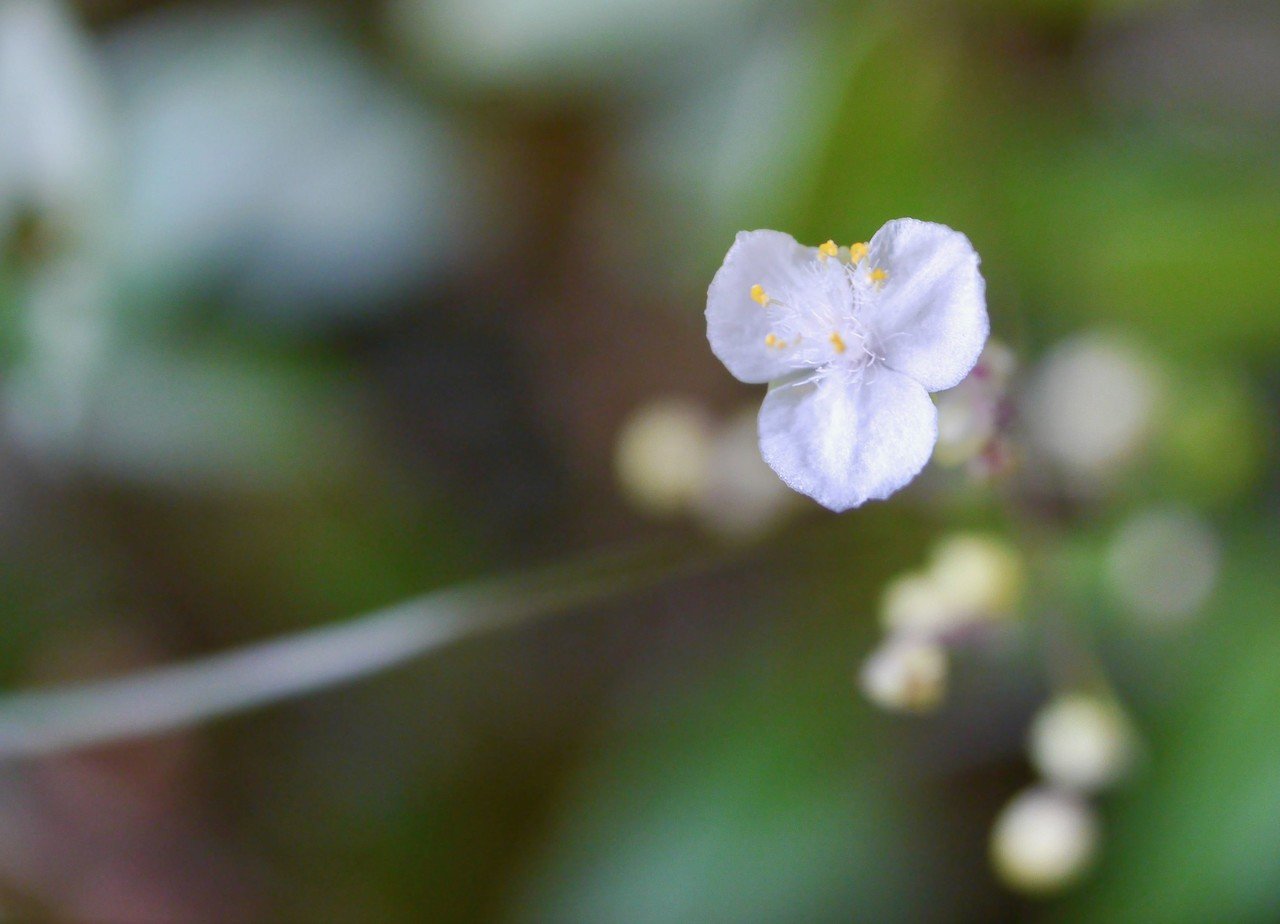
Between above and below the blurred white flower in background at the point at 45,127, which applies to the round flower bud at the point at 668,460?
below

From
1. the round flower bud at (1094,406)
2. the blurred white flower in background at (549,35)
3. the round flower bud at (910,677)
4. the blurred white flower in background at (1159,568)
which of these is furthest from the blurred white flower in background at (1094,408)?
the blurred white flower in background at (549,35)

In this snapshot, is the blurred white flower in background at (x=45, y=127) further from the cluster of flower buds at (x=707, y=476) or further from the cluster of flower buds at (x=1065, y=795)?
the cluster of flower buds at (x=1065, y=795)

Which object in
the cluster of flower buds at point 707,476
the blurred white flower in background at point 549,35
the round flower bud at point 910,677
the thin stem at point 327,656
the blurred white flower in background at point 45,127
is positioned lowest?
the round flower bud at point 910,677

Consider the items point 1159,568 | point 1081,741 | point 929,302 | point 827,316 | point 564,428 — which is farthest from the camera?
point 564,428

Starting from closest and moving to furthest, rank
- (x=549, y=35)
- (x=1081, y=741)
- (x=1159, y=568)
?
(x=1081, y=741), (x=1159, y=568), (x=549, y=35)

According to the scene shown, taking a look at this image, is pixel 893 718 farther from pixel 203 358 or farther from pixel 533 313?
pixel 203 358

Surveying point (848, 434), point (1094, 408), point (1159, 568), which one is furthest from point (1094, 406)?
point (848, 434)

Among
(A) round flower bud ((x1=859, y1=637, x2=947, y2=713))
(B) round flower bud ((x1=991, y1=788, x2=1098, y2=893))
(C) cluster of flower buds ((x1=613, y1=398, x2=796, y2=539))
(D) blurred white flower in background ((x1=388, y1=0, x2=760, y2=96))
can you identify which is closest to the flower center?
(A) round flower bud ((x1=859, y1=637, x2=947, y2=713))

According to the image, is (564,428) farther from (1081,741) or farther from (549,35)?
(1081,741)
